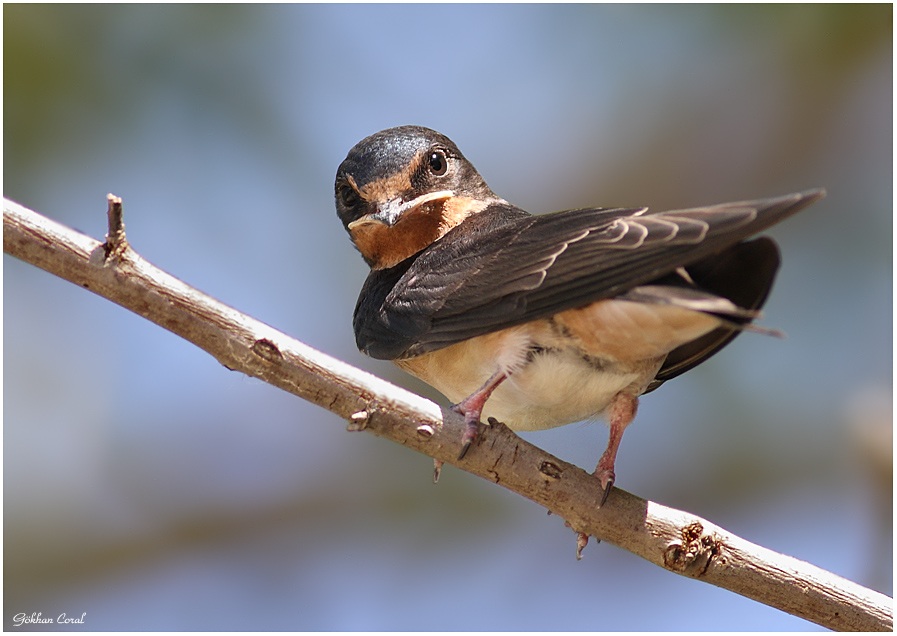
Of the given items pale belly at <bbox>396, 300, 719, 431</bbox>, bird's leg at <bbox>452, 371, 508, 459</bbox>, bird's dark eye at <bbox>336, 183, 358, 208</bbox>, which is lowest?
bird's leg at <bbox>452, 371, 508, 459</bbox>

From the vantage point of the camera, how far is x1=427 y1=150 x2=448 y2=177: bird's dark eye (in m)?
4.60

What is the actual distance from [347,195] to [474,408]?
1.46 metres

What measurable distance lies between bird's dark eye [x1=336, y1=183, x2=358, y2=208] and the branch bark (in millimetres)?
1541

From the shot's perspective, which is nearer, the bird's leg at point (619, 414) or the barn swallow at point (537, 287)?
the barn swallow at point (537, 287)

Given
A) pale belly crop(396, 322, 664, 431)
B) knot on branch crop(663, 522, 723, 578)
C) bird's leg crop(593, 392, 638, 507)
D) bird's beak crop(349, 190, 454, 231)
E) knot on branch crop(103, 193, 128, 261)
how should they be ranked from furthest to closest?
bird's beak crop(349, 190, 454, 231), bird's leg crop(593, 392, 638, 507), pale belly crop(396, 322, 664, 431), knot on branch crop(663, 522, 723, 578), knot on branch crop(103, 193, 128, 261)

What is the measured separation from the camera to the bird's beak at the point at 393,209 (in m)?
4.25

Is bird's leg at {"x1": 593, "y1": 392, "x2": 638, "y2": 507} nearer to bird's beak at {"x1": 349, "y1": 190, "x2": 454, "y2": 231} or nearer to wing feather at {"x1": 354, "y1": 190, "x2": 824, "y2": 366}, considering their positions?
wing feather at {"x1": 354, "y1": 190, "x2": 824, "y2": 366}

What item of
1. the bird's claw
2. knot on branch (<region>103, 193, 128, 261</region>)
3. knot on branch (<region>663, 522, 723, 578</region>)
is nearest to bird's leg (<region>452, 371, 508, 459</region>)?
the bird's claw

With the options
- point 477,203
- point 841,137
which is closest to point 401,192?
point 477,203

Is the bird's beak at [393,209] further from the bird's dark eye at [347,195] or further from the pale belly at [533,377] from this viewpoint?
the pale belly at [533,377]

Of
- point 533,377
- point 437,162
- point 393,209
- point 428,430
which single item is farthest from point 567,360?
point 437,162

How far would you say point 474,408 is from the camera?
11.6 feet

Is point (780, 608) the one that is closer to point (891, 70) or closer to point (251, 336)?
point (251, 336)

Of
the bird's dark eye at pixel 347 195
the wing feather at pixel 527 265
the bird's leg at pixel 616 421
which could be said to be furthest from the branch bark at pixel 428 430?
the bird's dark eye at pixel 347 195
